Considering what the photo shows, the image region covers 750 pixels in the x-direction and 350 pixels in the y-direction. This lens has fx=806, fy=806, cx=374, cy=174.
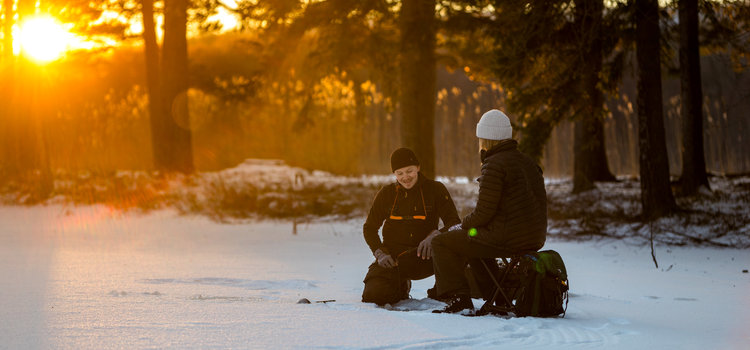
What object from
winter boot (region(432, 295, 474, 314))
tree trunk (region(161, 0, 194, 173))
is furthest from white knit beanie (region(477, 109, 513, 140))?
tree trunk (region(161, 0, 194, 173))

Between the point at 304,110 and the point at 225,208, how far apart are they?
11.0 ft

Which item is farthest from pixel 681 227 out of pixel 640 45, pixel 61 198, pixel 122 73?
pixel 122 73

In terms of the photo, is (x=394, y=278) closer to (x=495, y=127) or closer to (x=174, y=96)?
(x=495, y=127)

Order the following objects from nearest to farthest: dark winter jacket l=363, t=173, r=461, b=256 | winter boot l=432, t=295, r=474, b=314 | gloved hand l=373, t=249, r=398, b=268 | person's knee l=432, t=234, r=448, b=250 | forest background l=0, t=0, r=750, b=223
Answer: winter boot l=432, t=295, r=474, b=314, person's knee l=432, t=234, r=448, b=250, gloved hand l=373, t=249, r=398, b=268, dark winter jacket l=363, t=173, r=461, b=256, forest background l=0, t=0, r=750, b=223

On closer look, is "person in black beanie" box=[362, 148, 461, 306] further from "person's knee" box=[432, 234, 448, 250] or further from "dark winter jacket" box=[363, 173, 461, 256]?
"person's knee" box=[432, 234, 448, 250]

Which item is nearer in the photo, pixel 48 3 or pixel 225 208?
pixel 225 208

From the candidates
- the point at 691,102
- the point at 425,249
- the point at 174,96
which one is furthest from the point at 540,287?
the point at 174,96

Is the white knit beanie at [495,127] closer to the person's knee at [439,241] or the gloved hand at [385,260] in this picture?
the person's knee at [439,241]

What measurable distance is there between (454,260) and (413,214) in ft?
2.66

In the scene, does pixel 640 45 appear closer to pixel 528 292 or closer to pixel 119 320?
pixel 528 292

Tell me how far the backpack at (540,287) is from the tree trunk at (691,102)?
35.1ft

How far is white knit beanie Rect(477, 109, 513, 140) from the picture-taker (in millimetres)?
6395

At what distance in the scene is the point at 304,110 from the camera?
2030cm

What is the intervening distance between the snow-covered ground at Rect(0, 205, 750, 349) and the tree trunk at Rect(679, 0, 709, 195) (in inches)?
178
